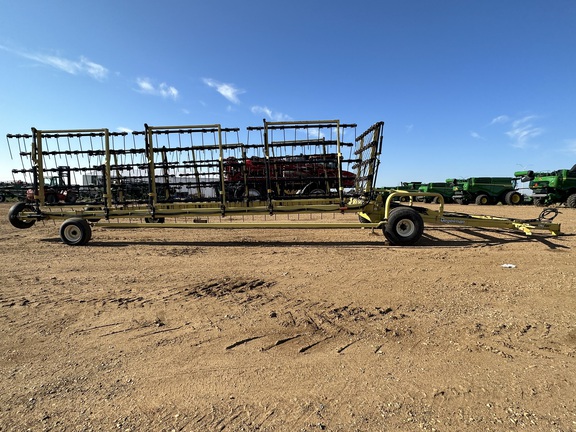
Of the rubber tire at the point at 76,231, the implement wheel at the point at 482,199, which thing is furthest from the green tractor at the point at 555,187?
the rubber tire at the point at 76,231

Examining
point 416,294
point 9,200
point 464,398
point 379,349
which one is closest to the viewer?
point 464,398

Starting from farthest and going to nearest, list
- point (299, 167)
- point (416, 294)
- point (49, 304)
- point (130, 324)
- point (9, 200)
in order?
point (9, 200), point (299, 167), point (416, 294), point (49, 304), point (130, 324)

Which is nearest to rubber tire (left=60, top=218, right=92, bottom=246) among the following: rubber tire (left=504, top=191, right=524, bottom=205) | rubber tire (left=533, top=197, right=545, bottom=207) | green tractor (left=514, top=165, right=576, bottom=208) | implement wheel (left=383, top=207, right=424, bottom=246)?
implement wheel (left=383, top=207, right=424, bottom=246)

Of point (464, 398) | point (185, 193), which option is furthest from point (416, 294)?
point (185, 193)

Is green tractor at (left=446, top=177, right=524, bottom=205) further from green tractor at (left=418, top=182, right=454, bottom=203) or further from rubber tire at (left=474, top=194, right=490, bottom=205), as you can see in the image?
green tractor at (left=418, top=182, right=454, bottom=203)

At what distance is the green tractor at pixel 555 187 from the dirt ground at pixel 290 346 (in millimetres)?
19770

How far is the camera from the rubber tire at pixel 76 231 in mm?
8406

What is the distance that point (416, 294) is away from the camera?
4.50 m

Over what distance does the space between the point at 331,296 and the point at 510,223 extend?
620 centimetres

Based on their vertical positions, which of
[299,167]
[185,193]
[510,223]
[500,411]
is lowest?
[500,411]

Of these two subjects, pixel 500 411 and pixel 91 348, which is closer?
pixel 500 411

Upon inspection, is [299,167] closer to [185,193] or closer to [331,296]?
[185,193]

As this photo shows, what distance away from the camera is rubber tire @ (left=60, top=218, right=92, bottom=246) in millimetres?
8406

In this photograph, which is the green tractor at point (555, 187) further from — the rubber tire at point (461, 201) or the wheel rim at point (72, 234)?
the wheel rim at point (72, 234)
